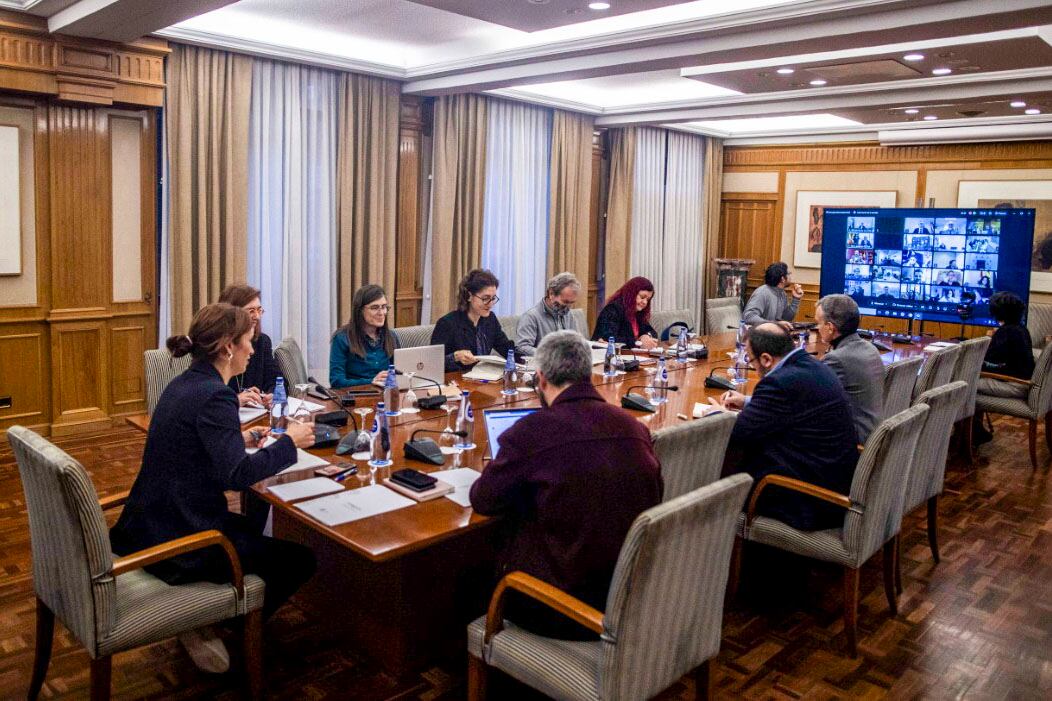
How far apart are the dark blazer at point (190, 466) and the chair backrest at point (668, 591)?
1207 millimetres

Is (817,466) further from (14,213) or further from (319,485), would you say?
(14,213)

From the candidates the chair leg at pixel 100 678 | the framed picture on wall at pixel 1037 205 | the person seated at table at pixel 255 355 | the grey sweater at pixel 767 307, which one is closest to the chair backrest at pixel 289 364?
the person seated at table at pixel 255 355

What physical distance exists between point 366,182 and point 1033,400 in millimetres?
5165

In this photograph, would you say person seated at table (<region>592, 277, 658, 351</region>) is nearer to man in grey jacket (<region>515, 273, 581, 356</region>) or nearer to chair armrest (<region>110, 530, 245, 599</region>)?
man in grey jacket (<region>515, 273, 581, 356</region>)

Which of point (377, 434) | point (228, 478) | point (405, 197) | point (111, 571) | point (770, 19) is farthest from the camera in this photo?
point (405, 197)

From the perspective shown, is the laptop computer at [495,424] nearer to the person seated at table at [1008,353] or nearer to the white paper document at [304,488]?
the white paper document at [304,488]

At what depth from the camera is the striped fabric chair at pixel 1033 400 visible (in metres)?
5.80

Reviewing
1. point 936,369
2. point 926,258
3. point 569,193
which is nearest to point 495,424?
point 936,369

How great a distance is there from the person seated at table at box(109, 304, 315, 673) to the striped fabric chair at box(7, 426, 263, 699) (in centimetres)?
8

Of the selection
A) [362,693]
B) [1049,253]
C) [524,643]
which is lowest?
[362,693]

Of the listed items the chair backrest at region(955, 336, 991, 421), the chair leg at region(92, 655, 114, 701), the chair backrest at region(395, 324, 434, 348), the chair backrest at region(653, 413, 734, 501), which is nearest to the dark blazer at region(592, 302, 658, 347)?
the chair backrest at region(395, 324, 434, 348)

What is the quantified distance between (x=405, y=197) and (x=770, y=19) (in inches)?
146

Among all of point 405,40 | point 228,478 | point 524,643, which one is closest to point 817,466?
point 524,643

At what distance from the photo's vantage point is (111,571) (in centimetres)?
232
